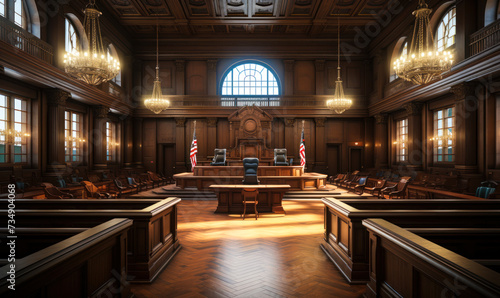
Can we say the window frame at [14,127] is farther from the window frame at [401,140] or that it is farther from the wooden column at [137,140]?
the window frame at [401,140]

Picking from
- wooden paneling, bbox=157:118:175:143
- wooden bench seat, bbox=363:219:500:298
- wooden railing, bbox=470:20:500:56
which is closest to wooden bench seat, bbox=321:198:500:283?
wooden bench seat, bbox=363:219:500:298

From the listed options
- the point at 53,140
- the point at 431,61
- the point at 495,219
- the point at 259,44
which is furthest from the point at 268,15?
the point at 495,219

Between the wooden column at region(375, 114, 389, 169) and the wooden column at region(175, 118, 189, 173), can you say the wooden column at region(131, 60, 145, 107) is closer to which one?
the wooden column at region(175, 118, 189, 173)

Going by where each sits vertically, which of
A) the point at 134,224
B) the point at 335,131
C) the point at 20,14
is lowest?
the point at 134,224

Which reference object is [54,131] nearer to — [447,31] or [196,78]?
[196,78]

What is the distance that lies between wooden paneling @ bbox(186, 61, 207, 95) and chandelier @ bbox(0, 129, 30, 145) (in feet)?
30.8

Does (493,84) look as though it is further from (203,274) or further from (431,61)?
(203,274)

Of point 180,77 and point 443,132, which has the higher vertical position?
point 180,77

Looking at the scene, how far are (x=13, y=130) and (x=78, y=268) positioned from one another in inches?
361

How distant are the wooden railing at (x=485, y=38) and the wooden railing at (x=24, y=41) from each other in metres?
13.6

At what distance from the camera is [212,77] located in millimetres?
17406

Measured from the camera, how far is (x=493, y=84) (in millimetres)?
8836

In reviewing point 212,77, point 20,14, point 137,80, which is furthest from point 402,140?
point 20,14

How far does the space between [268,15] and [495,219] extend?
13783mm
